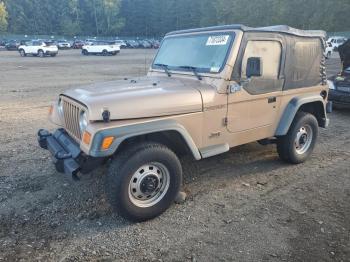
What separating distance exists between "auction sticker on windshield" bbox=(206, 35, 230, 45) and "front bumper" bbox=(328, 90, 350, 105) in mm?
5998

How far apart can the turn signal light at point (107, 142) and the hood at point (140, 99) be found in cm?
27

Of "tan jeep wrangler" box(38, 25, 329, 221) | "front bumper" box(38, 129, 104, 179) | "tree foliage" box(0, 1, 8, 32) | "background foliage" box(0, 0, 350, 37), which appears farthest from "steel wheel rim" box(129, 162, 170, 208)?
"tree foliage" box(0, 1, 8, 32)

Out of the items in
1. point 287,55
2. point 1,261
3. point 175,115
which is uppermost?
point 287,55

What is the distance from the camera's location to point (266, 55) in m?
4.80

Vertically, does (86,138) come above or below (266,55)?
below

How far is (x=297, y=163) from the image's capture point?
5621 millimetres

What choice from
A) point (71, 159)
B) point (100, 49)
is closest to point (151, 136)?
point (71, 159)

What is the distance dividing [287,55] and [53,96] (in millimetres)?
8720

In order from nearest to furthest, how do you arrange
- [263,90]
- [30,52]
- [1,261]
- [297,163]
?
[1,261] → [263,90] → [297,163] → [30,52]

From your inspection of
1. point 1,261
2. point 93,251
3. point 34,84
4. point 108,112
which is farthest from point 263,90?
point 34,84

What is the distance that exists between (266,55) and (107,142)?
102 inches

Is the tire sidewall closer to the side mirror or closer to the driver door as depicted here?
the driver door

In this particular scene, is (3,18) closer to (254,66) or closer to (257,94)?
(257,94)

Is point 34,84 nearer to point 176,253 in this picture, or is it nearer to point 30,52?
point 176,253
